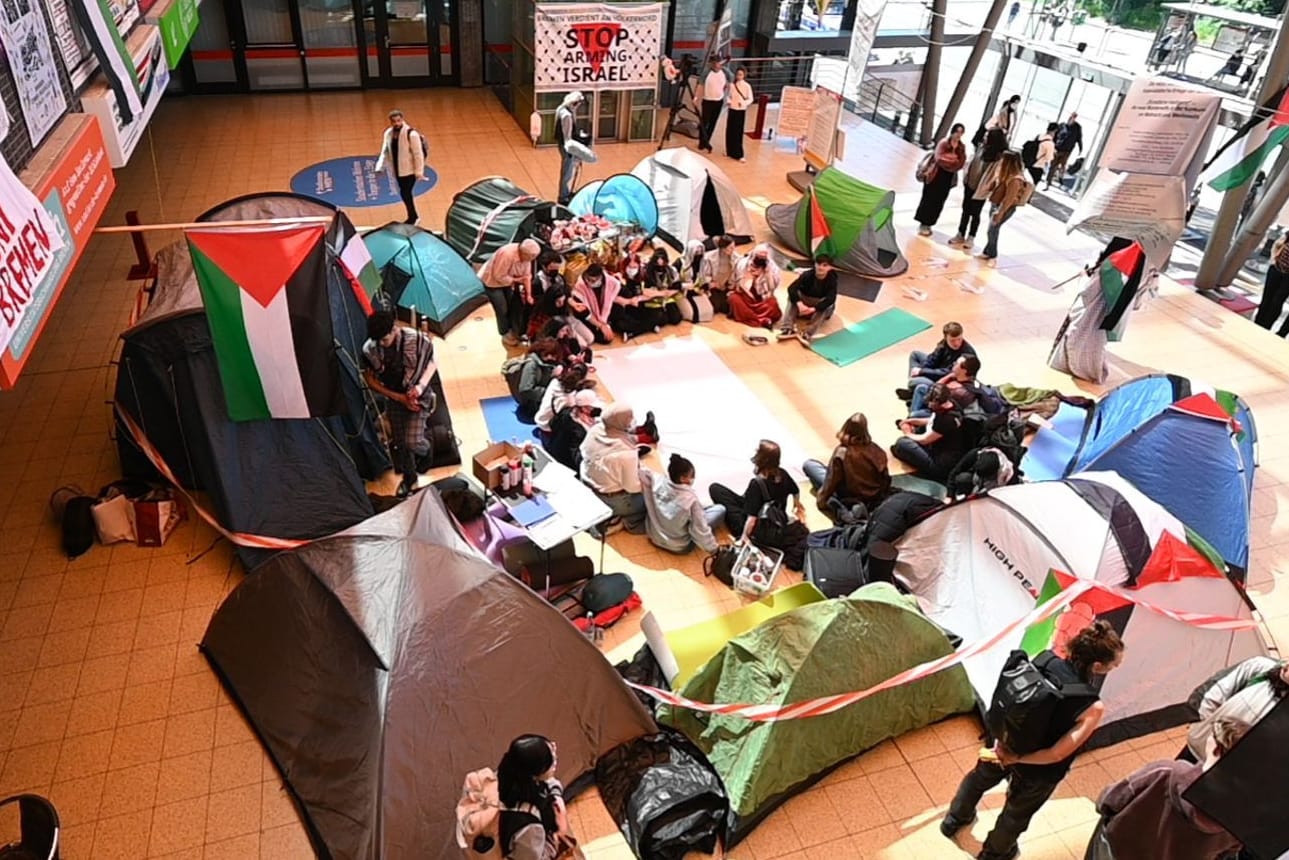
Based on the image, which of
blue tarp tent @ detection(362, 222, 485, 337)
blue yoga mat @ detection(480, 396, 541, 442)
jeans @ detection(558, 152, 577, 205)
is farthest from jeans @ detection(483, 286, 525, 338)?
jeans @ detection(558, 152, 577, 205)

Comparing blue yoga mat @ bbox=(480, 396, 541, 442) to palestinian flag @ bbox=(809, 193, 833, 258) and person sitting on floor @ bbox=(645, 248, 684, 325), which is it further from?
palestinian flag @ bbox=(809, 193, 833, 258)

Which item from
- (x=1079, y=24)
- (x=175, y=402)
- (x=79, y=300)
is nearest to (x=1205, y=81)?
(x=1079, y=24)

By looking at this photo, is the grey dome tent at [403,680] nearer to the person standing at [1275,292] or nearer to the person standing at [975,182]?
the person standing at [975,182]

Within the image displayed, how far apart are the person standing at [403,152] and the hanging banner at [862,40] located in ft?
17.4

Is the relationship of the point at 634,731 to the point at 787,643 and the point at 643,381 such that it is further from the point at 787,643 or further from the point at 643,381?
the point at 643,381

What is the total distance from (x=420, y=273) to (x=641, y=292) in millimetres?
2104

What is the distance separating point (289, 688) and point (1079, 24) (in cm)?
1465

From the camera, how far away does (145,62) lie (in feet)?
19.9

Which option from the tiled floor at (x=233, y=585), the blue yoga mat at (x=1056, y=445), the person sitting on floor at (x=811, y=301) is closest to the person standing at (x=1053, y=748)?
A: the tiled floor at (x=233, y=585)

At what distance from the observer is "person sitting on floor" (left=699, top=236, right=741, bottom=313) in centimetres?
869

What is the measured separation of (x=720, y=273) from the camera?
28.6ft

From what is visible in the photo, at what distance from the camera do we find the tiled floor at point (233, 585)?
417 cm

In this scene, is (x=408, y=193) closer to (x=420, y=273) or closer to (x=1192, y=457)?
(x=420, y=273)

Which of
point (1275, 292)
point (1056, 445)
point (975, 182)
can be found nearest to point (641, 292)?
point (1056, 445)
